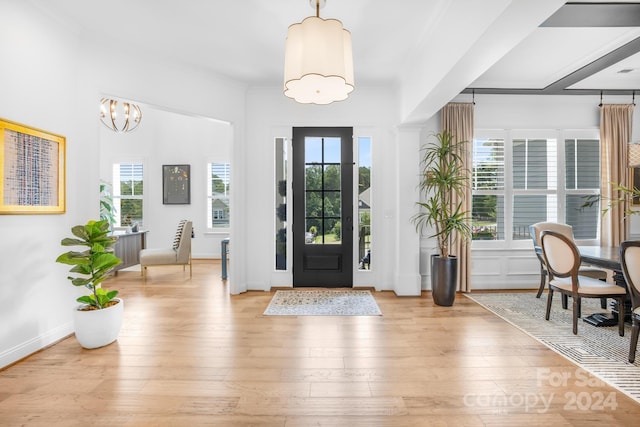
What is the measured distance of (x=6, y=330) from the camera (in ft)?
8.50

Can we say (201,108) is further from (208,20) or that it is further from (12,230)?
(12,230)

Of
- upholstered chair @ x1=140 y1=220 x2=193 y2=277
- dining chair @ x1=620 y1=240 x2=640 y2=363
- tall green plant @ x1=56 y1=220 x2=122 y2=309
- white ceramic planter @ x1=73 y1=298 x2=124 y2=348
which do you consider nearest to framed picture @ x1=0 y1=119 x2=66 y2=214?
tall green plant @ x1=56 y1=220 x2=122 y2=309

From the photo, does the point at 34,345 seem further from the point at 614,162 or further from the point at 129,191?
the point at 614,162

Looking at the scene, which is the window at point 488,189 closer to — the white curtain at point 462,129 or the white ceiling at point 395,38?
the white curtain at point 462,129

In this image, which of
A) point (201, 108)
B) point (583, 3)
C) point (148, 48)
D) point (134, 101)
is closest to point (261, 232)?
point (201, 108)

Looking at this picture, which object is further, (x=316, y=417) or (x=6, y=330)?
(x=6, y=330)

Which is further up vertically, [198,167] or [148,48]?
[148,48]

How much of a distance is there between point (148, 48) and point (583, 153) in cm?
630

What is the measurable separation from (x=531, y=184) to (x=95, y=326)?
19.4 ft

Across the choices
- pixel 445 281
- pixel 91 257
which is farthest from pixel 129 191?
pixel 445 281

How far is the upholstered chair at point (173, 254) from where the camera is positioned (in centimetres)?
571

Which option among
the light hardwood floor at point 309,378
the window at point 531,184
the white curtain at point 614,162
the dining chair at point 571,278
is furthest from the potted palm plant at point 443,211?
the white curtain at point 614,162

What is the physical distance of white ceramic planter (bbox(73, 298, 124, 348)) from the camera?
285 cm

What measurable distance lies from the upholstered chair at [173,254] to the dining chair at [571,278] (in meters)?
5.38
